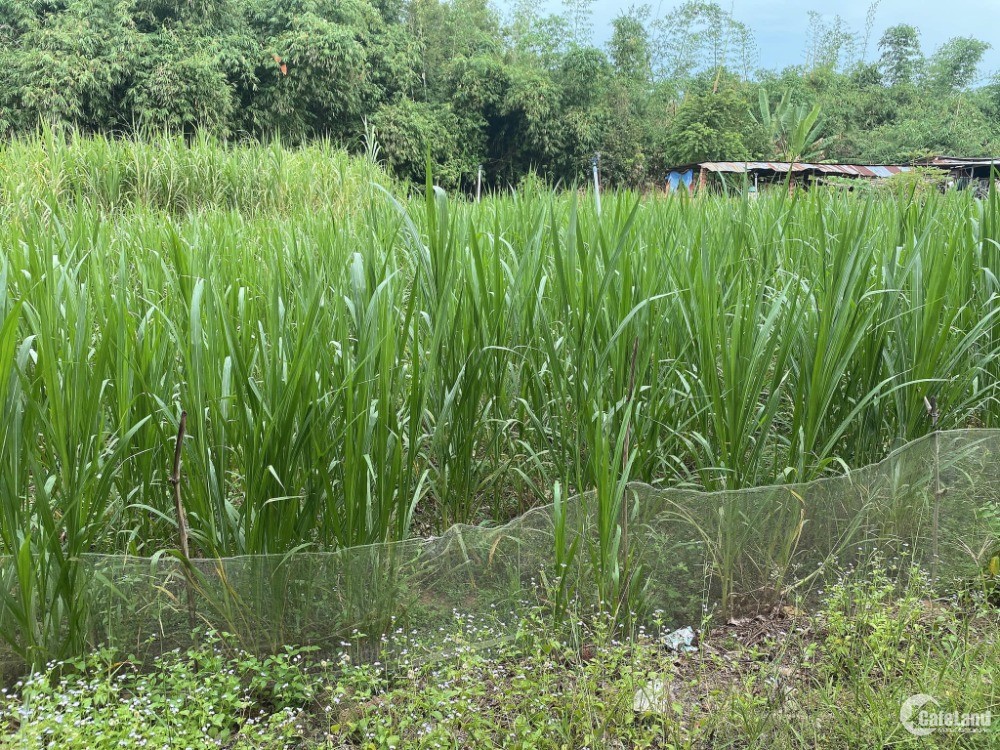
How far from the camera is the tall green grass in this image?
1.56 meters

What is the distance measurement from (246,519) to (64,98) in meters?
17.3

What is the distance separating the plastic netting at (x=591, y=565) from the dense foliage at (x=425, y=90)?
805cm

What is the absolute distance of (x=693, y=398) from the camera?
6.57 feet

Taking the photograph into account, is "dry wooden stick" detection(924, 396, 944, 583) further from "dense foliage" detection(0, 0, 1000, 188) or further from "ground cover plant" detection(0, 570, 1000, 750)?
"dense foliage" detection(0, 0, 1000, 188)

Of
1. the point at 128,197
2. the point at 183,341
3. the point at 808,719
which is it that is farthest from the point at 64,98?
the point at 808,719

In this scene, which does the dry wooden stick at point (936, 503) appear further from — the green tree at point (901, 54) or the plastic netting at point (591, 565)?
the green tree at point (901, 54)

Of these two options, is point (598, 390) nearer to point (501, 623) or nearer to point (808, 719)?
point (501, 623)

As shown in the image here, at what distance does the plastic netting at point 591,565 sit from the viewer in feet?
4.99

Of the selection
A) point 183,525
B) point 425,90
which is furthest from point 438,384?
point 425,90

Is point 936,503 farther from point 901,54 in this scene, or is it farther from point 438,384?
point 901,54

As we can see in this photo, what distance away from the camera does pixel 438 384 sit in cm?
198

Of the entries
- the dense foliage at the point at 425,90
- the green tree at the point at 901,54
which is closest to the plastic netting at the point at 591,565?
the dense foliage at the point at 425,90

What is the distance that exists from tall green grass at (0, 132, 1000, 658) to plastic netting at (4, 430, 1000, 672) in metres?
0.07

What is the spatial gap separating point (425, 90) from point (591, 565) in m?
23.7
